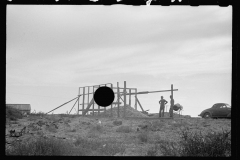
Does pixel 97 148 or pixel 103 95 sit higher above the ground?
pixel 103 95

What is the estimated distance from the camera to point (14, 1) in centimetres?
472

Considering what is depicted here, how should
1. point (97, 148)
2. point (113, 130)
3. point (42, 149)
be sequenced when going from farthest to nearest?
1. point (113, 130)
2. point (97, 148)
3. point (42, 149)

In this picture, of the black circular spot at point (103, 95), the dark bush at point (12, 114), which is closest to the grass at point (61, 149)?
the black circular spot at point (103, 95)

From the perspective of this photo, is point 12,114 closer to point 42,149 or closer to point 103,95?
point 42,149

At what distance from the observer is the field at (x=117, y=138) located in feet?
31.1

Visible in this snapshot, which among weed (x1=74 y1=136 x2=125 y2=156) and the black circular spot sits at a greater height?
the black circular spot

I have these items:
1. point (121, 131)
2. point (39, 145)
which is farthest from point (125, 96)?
point (39, 145)

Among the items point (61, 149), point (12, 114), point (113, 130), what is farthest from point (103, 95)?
point (12, 114)

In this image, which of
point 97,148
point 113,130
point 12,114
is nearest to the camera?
point 97,148

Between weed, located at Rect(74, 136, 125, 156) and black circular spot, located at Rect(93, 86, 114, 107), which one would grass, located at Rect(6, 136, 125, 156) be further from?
black circular spot, located at Rect(93, 86, 114, 107)

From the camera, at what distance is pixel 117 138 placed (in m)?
14.2

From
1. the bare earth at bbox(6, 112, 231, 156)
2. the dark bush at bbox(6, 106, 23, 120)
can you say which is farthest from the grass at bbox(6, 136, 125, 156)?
the dark bush at bbox(6, 106, 23, 120)

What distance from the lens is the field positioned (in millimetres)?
9484
